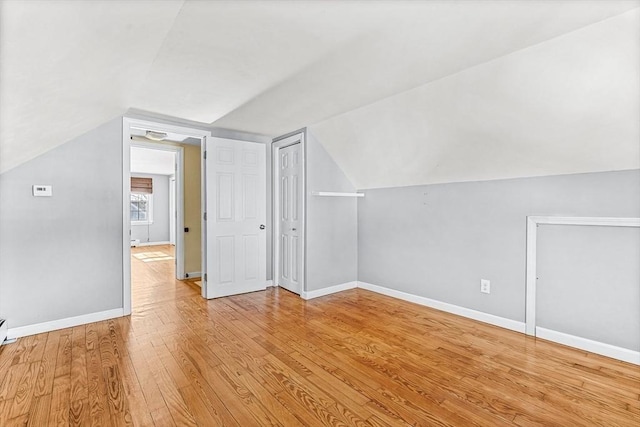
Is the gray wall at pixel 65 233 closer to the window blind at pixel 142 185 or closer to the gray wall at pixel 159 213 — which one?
the window blind at pixel 142 185

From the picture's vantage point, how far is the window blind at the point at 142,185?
32.0 ft

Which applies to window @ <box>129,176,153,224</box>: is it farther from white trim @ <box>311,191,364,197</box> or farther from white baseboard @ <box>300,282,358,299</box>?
white baseboard @ <box>300,282,358,299</box>

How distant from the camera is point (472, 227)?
320 cm

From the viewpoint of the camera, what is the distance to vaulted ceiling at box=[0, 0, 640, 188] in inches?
61.2

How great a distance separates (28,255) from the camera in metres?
2.85

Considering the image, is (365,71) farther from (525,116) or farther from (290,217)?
(290,217)

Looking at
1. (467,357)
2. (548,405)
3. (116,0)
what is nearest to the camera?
(116,0)

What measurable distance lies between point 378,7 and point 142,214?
35.0 ft

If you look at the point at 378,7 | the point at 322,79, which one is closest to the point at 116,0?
the point at 378,7

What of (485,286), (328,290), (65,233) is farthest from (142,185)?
(485,286)

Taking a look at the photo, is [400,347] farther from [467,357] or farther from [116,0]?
[116,0]

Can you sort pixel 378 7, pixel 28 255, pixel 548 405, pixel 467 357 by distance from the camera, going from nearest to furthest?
pixel 378 7 → pixel 548 405 → pixel 467 357 → pixel 28 255

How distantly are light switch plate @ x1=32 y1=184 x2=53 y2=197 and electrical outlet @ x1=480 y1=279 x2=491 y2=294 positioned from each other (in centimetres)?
439

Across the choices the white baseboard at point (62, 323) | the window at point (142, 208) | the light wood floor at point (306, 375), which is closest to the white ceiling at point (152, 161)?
the window at point (142, 208)
